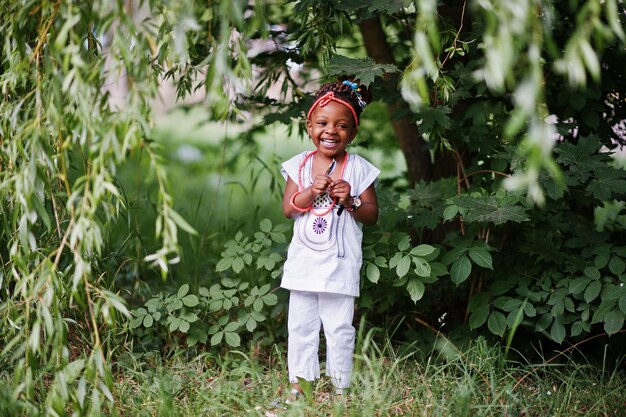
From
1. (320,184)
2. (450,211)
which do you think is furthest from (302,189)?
(450,211)

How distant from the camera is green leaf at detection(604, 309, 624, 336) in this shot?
2.85 metres

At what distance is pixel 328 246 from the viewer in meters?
2.82

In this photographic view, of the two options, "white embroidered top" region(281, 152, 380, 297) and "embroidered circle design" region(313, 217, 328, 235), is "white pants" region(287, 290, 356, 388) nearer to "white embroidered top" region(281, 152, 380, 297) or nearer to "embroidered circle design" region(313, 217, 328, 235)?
"white embroidered top" region(281, 152, 380, 297)

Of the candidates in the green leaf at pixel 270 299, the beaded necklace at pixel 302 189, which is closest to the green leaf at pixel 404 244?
the beaded necklace at pixel 302 189

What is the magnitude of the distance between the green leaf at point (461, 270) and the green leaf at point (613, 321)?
0.54 metres

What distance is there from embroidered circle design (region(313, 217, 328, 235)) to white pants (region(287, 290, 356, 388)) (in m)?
0.26

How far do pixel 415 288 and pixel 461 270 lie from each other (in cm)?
20

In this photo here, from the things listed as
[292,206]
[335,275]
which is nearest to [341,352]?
[335,275]

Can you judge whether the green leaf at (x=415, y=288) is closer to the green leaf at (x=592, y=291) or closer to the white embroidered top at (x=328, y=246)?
the white embroidered top at (x=328, y=246)

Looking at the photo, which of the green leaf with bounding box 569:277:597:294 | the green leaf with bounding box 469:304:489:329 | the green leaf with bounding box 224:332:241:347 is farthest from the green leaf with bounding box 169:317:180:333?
the green leaf with bounding box 569:277:597:294

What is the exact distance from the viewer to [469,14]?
11.5 feet

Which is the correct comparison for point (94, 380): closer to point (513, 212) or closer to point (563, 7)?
point (513, 212)

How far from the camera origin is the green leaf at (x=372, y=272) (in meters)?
2.95

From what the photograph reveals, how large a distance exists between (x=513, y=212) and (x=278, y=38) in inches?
60.7
